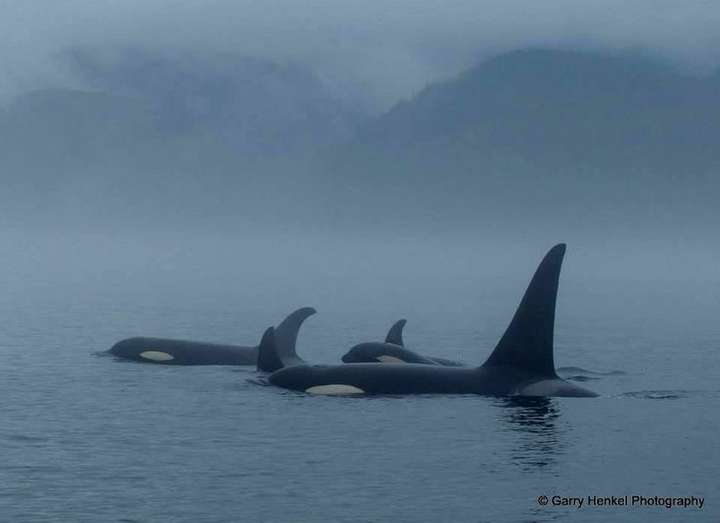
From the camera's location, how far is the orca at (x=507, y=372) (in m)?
27.4

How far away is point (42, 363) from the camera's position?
1436 inches

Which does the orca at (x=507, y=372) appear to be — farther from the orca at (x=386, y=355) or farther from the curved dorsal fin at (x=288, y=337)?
the curved dorsal fin at (x=288, y=337)

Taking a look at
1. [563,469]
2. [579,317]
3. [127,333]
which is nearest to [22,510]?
[563,469]

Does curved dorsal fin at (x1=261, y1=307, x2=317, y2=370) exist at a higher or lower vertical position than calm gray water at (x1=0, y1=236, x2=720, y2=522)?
higher

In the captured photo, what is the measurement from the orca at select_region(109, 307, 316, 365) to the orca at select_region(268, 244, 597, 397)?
6389mm

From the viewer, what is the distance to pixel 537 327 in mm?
27344

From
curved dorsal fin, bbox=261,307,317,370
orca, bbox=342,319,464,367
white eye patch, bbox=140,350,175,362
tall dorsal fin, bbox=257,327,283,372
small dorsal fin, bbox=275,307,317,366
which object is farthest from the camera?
white eye patch, bbox=140,350,175,362

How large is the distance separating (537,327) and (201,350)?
435 inches

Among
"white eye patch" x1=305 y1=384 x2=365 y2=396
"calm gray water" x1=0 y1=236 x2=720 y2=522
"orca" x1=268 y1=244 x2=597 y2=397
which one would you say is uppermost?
"orca" x1=268 y1=244 x2=597 y2=397

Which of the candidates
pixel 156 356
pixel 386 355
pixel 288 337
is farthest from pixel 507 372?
pixel 156 356

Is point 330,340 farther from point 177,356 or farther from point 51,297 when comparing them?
point 51,297

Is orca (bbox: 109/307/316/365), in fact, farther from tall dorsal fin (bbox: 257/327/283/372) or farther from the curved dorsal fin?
tall dorsal fin (bbox: 257/327/283/372)

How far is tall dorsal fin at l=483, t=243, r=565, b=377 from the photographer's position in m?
27.3

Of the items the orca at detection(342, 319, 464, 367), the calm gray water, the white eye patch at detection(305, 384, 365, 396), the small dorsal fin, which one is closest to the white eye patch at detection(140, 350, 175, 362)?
the calm gray water
